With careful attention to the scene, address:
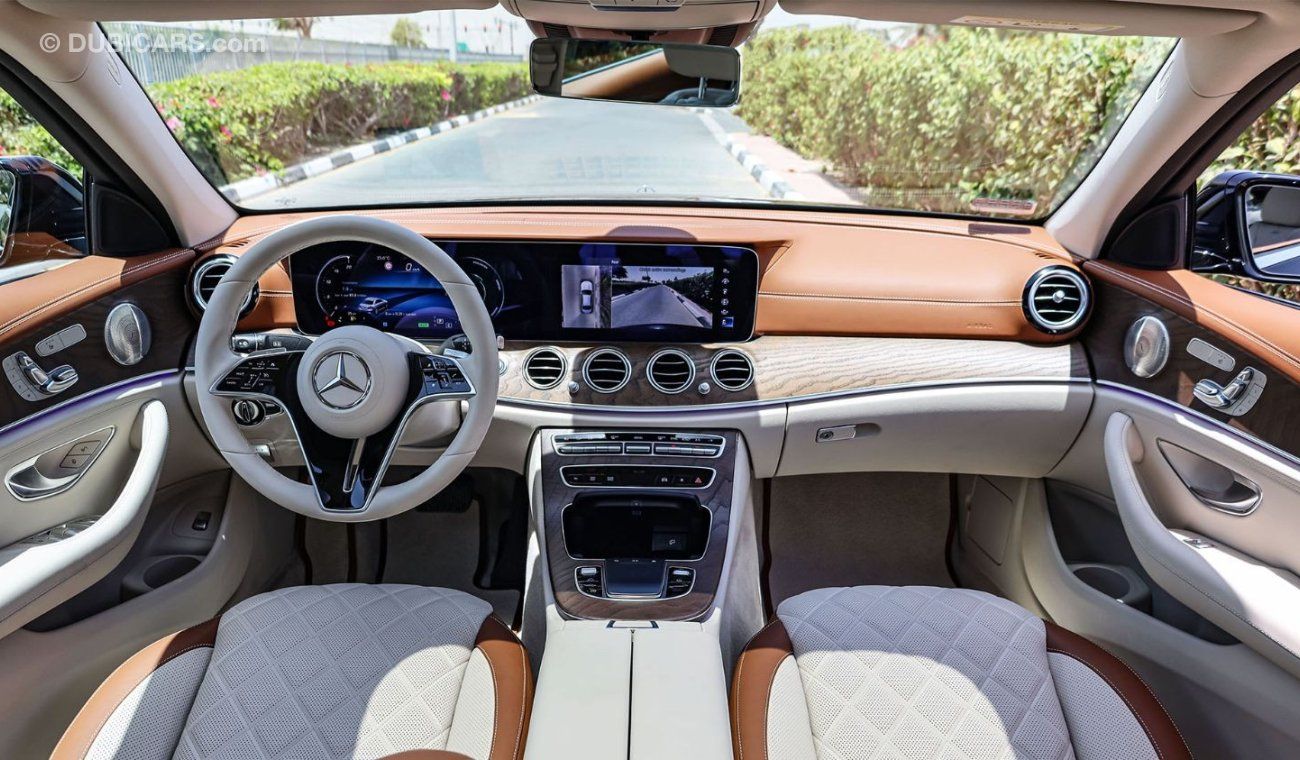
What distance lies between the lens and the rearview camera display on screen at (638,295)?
2277 millimetres

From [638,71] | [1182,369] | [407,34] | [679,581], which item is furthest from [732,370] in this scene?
[407,34]

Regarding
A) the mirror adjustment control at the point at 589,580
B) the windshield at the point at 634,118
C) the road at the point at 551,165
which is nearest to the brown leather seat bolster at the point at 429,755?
the mirror adjustment control at the point at 589,580

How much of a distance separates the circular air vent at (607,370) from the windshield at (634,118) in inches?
23.6

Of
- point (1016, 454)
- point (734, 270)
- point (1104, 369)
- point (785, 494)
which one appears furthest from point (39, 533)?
point (1104, 369)

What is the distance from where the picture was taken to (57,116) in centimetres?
195

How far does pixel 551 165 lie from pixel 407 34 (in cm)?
62

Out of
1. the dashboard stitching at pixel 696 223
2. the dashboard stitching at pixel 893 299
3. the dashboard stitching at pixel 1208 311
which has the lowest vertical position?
the dashboard stitching at pixel 893 299

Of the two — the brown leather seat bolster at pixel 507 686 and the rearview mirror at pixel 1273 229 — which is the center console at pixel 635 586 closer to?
the brown leather seat bolster at pixel 507 686

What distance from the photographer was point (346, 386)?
1.66 metres

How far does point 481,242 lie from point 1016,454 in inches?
64.6

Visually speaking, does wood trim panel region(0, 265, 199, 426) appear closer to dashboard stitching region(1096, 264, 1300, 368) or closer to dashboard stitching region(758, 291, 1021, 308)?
dashboard stitching region(758, 291, 1021, 308)

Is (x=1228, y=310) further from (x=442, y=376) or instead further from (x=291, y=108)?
(x=291, y=108)

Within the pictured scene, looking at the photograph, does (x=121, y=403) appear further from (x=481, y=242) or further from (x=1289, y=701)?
(x=1289, y=701)

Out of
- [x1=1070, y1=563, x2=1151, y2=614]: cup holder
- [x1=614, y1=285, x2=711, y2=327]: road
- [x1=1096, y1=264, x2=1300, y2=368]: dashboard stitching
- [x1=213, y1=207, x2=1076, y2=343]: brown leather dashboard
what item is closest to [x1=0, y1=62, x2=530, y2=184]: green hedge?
[x1=213, y1=207, x2=1076, y2=343]: brown leather dashboard
